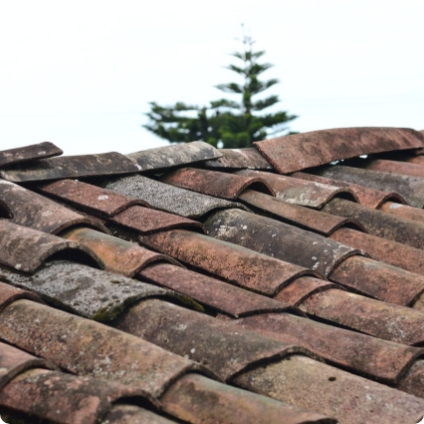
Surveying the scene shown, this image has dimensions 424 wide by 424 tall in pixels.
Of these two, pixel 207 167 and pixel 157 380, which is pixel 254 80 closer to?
pixel 207 167

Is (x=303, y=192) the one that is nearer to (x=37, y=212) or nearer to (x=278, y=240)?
(x=278, y=240)

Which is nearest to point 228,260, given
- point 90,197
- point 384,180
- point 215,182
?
point 90,197

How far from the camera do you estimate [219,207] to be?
384 centimetres

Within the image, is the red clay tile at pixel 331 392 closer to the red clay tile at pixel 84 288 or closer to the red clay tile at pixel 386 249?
the red clay tile at pixel 84 288

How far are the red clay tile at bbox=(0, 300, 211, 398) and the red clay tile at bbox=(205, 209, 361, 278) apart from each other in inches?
50.1

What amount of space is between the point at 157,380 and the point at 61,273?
78 cm

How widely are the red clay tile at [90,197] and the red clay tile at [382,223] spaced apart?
3.57 feet

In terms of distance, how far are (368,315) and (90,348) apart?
109 centimetres

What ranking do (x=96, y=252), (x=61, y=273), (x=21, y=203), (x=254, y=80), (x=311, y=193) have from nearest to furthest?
1. (x=61, y=273)
2. (x=96, y=252)
3. (x=21, y=203)
4. (x=311, y=193)
5. (x=254, y=80)

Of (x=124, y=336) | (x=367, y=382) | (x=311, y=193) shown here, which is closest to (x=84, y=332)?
(x=124, y=336)

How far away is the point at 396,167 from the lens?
5500 millimetres

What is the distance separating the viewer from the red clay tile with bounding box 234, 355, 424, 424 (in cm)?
217

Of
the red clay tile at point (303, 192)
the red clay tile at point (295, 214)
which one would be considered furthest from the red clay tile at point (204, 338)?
the red clay tile at point (303, 192)

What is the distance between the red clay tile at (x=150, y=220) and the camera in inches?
136
